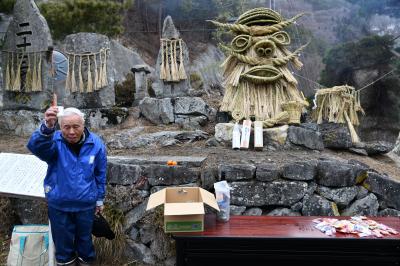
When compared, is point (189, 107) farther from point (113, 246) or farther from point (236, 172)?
point (113, 246)

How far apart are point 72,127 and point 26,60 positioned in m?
5.70

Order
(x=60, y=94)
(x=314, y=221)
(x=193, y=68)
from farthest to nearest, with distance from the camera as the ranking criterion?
(x=193, y=68), (x=60, y=94), (x=314, y=221)

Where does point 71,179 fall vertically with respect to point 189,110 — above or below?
below

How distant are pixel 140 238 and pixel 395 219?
254 cm

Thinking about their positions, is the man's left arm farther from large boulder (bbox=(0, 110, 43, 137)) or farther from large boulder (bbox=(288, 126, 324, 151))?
large boulder (bbox=(0, 110, 43, 137))

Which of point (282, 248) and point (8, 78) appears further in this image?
point (8, 78)

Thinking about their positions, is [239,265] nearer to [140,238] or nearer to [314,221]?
[314,221]

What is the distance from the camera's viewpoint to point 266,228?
3.69 m

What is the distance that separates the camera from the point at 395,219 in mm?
3979

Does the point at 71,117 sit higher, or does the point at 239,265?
the point at 71,117

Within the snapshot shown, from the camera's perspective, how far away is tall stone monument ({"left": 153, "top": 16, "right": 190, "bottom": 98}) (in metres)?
9.07

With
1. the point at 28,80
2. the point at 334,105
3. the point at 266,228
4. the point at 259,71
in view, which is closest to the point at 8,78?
→ the point at 28,80

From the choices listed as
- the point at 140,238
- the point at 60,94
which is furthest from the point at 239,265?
the point at 60,94

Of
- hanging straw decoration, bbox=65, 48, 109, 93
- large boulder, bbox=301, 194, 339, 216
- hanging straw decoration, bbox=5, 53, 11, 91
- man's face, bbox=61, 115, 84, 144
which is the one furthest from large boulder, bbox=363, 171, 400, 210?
hanging straw decoration, bbox=5, 53, 11, 91
